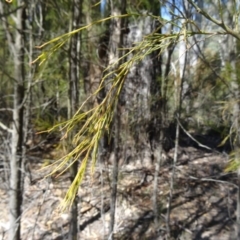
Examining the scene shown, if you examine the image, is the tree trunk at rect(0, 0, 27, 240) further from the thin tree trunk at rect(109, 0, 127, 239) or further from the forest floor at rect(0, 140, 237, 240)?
the thin tree trunk at rect(109, 0, 127, 239)

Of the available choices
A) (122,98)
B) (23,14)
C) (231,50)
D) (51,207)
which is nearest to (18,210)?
(51,207)

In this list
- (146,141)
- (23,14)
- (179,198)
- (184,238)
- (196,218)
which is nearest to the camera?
(23,14)

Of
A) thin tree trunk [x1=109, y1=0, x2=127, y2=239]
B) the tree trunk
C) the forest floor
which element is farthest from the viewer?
the forest floor

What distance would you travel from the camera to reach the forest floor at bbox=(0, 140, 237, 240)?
196 inches

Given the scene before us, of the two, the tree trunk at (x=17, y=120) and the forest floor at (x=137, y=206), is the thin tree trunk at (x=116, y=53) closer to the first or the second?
the forest floor at (x=137, y=206)

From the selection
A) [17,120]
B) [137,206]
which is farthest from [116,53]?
[137,206]

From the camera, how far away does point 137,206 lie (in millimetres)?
5480

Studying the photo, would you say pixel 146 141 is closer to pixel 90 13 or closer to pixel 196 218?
pixel 196 218

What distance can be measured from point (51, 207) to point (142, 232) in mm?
1280

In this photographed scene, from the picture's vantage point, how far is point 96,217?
5.29 metres

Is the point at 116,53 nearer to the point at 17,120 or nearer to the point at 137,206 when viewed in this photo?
the point at 17,120

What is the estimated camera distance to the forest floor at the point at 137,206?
196 inches

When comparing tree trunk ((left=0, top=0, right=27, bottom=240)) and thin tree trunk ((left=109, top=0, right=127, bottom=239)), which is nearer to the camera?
tree trunk ((left=0, top=0, right=27, bottom=240))

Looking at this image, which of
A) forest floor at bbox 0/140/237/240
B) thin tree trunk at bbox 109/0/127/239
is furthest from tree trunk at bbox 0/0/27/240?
thin tree trunk at bbox 109/0/127/239
